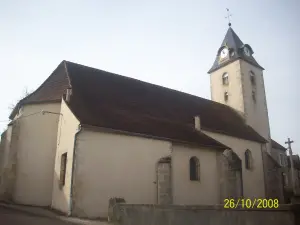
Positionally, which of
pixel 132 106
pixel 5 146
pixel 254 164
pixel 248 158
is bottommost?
pixel 254 164

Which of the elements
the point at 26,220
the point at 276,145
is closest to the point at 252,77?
the point at 276,145

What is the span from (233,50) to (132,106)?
50.0 ft

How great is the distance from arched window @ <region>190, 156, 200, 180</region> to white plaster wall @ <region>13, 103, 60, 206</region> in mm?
8231

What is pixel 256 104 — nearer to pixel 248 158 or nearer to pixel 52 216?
pixel 248 158

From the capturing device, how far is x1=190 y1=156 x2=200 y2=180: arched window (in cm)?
1702

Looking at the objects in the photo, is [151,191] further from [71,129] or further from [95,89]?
[95,89]

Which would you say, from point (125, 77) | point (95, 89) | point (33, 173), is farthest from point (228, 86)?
point (33, 173)

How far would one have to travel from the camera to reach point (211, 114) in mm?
23000

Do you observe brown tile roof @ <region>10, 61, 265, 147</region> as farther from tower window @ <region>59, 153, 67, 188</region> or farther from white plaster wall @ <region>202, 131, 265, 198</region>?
tower window @ <region>59, 153, 67, 188</region>

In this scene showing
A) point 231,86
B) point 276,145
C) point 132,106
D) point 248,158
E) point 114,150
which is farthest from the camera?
point 276,145

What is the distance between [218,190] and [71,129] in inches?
389

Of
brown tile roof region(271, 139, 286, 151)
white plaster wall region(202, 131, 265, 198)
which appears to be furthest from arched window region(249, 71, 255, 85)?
brown tile roof region(271, 139, 286, 151)

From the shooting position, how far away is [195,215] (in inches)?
337

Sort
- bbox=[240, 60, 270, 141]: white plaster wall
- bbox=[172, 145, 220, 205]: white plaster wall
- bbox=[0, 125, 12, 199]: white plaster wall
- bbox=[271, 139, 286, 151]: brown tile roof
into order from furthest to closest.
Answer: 1. bbox=[271, 139, 286, 151]: brown tile roof
2. bbox=[240, 60, 270, 141]: white plaster wall
3. bbox=[172, 145, 220, 205]: white plaster wall
4. bbox=[0, 125, 12, 199]: white plaster wall
